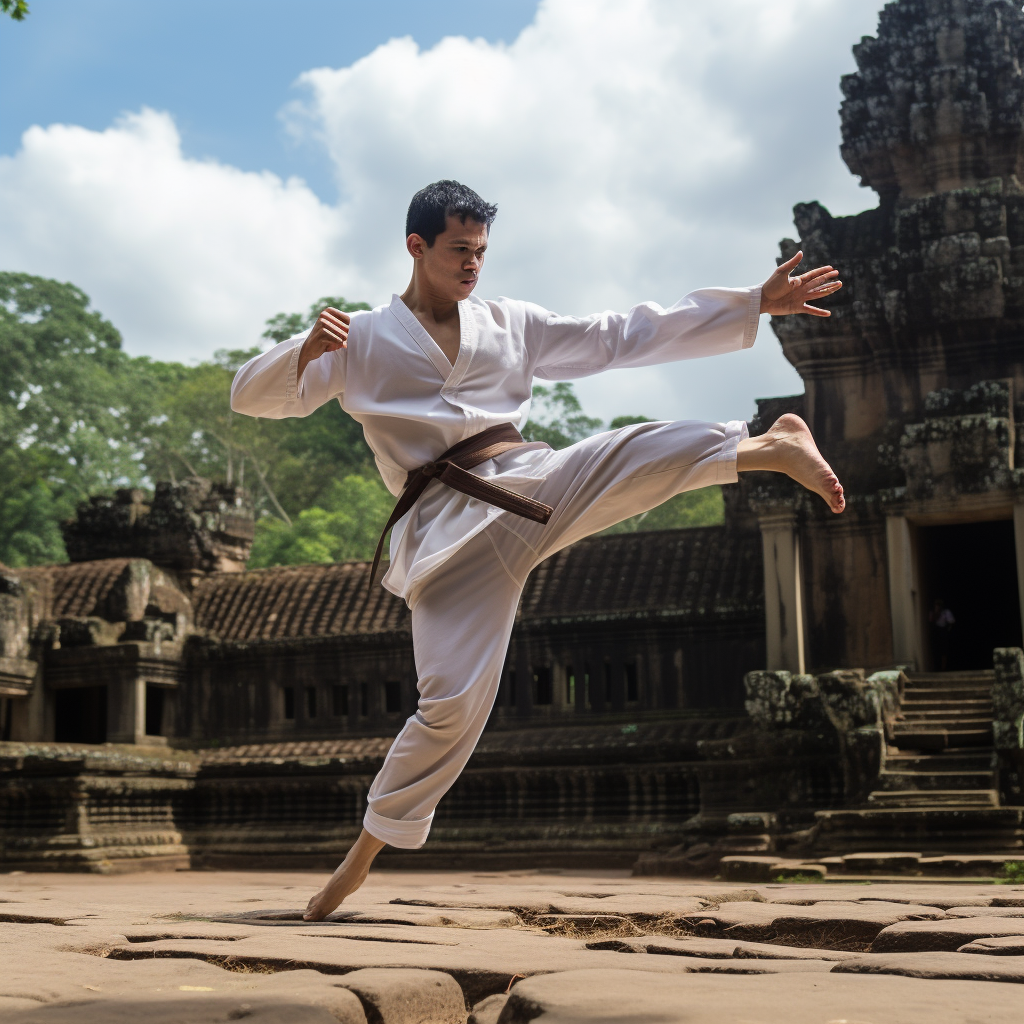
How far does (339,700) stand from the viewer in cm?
1533

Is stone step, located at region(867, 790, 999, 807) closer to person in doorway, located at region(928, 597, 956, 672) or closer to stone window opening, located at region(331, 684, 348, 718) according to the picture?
person in doorway, located at region(928, 597, 956, 672)

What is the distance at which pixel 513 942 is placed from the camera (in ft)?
10.5

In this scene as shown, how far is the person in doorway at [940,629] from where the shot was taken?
Result: 1291 cm

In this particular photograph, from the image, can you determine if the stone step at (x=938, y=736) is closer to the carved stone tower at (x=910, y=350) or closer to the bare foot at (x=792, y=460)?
the carved stone tower at (x=910, y=350)

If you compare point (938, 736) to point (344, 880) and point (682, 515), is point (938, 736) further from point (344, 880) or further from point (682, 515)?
point (682, 515)

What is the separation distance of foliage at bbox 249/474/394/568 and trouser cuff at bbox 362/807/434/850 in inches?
927

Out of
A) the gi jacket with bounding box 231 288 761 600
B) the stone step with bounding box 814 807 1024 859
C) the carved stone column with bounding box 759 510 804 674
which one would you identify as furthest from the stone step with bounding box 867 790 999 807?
the gi jacket with bounding box 231 288 761 600

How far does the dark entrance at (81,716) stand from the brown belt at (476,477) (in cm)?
1360

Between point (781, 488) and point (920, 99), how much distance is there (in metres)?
4.56

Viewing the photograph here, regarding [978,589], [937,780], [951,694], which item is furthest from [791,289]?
[978,589]

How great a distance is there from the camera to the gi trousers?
11.9 ft

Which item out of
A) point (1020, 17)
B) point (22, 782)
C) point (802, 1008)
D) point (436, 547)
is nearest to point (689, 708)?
point (22, 782)

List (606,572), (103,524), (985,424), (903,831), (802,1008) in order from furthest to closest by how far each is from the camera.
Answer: (103,524)
(606,572)
(985,424)
(903,831)
(802,1008)

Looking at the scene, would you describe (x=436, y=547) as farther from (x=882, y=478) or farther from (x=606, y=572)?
(x=606, y=572)
